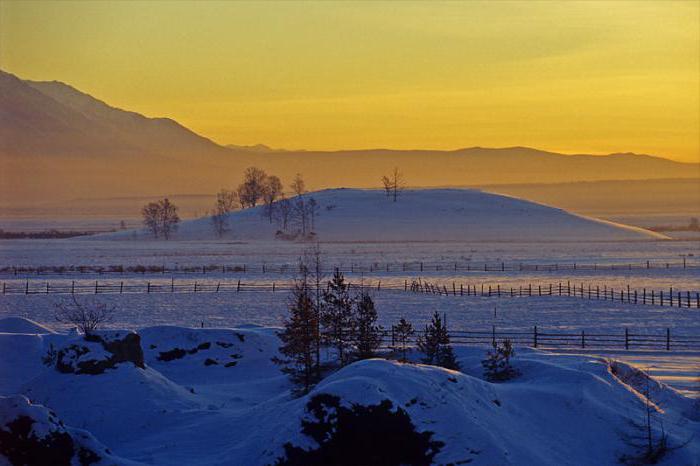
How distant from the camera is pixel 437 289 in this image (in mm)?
62469

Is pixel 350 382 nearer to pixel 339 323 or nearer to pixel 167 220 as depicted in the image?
pixel 339 323

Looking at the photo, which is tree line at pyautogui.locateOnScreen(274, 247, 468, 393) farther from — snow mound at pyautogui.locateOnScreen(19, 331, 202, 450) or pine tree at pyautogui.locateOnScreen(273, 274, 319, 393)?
snow mound at pyautogui.locateOnScreen(19, 331, 202, 450)

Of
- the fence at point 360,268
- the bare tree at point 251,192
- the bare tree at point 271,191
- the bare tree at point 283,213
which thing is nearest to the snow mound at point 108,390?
the fence at point 360,268

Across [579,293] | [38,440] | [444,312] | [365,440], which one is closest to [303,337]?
[365,440]

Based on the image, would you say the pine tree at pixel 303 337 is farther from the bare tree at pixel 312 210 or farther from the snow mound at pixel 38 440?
the bare tree at pixel 312 210

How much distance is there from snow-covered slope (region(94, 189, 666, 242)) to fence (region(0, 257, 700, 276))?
51.4 m

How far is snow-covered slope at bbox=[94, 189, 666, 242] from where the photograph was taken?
143m

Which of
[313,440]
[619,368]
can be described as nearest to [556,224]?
[619,368]

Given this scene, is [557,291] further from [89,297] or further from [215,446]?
[215,446]

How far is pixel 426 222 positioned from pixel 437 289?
3666 inches

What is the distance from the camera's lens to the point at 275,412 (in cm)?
2278

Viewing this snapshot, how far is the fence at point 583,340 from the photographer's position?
125ft

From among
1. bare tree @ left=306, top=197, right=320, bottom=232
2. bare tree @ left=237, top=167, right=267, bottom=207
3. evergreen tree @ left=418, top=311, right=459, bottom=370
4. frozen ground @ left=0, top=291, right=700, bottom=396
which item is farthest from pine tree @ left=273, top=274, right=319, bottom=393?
bare tree @ left=237, top=167, right=267, bottom=207

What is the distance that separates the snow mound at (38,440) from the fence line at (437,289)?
3960cm
